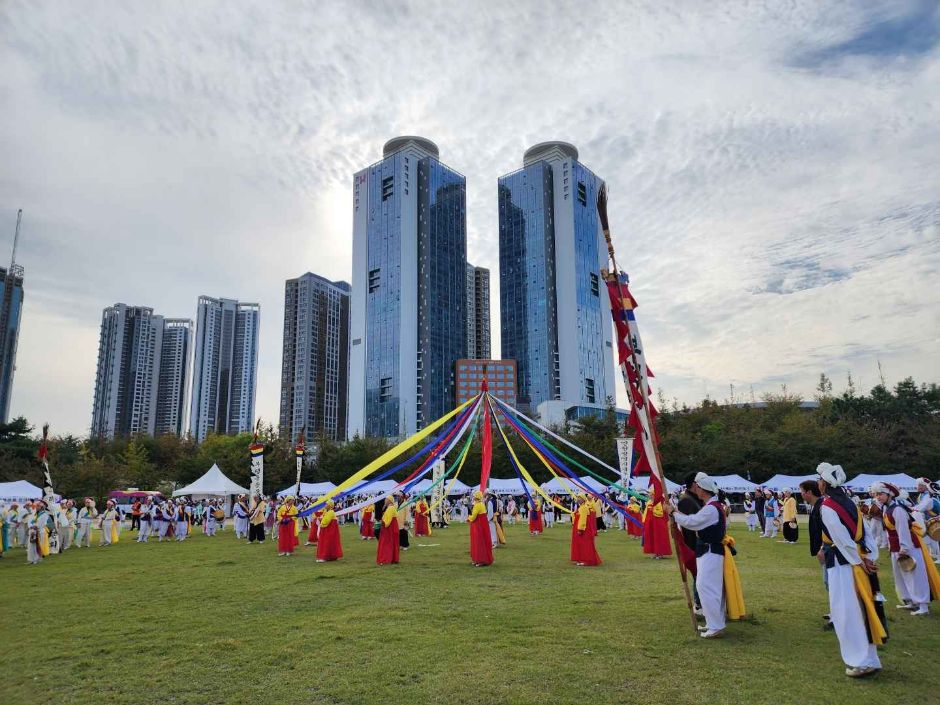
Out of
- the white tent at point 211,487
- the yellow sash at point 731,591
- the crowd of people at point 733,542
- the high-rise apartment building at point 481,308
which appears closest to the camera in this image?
the crowd of people at point 733,542

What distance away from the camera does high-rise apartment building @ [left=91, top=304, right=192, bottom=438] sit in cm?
7825

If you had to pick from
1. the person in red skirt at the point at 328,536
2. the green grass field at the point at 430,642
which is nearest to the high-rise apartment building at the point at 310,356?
the person in red skirt at the point at 328,536

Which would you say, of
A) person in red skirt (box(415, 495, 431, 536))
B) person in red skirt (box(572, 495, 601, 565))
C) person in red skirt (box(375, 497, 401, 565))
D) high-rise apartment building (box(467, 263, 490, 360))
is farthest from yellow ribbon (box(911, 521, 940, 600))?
high-rise apartment building (box(467, 263, 490, 360))

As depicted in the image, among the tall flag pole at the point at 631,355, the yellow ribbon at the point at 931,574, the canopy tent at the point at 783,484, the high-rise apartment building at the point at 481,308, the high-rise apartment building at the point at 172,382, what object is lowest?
the yellow ribbon at the point at 931,574

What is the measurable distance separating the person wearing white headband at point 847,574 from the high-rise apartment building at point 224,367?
83446 mm

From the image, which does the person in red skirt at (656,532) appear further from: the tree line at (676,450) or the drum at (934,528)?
the tree line at (676,450)

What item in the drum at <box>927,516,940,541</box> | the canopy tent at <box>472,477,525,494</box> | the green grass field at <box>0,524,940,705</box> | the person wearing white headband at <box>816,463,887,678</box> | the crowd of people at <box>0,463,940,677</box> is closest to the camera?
the green grass field at <box>0,524,940,705</box>

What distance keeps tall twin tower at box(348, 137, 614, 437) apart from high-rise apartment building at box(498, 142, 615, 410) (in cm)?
15

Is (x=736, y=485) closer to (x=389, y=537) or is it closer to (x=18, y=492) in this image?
(x=389, y=537)

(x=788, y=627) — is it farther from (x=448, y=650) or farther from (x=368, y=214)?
(x=368, y=214)

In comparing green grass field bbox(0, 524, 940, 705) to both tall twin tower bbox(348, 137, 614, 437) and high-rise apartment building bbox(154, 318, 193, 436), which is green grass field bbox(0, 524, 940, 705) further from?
high-rise apartment building bbox(154, 318, 193, 436)

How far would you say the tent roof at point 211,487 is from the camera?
89.5 feet

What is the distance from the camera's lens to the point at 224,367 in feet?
282

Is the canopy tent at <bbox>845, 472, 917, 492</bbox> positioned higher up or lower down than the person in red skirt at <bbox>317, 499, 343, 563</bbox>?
higher up
